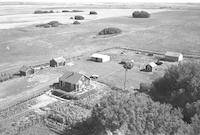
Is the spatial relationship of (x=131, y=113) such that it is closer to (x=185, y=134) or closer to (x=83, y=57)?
(x=185, y=134)

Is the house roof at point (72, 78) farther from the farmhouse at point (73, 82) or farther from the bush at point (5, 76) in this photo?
the bush at point (5, 76)

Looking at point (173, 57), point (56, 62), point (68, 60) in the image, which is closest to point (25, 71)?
point (56, 62)

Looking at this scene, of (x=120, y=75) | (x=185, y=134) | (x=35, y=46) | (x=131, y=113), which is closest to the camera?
(x=185, y=134)

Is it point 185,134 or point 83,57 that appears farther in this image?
point 83,57

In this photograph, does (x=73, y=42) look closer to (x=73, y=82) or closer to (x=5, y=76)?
(x=5, y=76)

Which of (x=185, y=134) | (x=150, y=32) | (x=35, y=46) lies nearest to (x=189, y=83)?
(x=185, y=134)

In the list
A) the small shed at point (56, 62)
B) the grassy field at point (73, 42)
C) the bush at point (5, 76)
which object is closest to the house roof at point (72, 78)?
the small shed at point (56, 62)
